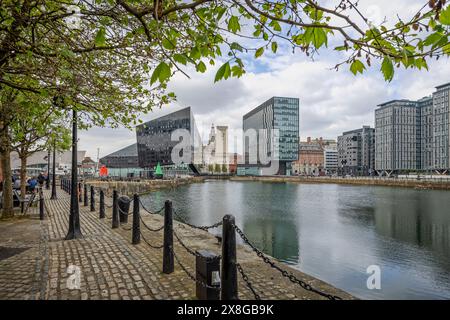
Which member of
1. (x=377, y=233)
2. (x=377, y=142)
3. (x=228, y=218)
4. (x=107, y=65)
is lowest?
(x=377, y=233)

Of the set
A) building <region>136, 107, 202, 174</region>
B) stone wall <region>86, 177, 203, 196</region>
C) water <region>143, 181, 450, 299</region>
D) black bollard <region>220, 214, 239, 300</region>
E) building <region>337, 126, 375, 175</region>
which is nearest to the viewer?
black bollard <region>220, 214, 239, 300</region>

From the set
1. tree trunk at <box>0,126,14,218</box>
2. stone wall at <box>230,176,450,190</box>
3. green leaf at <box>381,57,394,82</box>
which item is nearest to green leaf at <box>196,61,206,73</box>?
green leaf at <box>381,57,394,82</box>

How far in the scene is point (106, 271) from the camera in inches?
238

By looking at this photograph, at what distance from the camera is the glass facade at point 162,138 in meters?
104

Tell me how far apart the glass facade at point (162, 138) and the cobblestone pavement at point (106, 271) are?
9552cm

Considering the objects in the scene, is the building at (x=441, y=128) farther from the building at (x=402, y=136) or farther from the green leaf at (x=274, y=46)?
the green leaf at (x=274, y=46)

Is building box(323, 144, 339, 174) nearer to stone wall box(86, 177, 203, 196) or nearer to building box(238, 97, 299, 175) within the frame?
building box(238, 97, 299, 175)

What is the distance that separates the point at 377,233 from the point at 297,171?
148779 mm

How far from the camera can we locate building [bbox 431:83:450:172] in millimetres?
104938

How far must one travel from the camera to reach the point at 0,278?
5.52 meters

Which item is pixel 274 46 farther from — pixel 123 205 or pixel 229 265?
pixel 123 205
